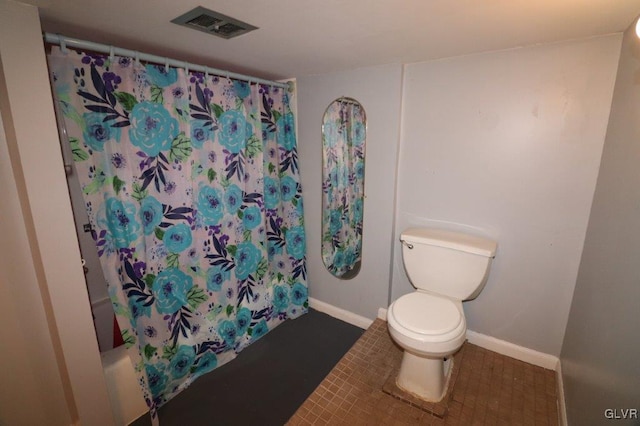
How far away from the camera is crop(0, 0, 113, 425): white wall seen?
1025mm

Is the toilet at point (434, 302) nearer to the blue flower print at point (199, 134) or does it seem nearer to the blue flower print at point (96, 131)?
the blue flower print at point (199, 134)

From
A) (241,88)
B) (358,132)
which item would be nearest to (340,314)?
(358,132)

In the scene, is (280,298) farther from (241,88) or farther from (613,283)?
(613,283)

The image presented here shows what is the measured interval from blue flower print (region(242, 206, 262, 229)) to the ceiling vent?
3.46ft

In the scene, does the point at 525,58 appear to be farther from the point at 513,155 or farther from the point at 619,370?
the point at 619,370

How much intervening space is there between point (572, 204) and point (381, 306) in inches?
53.3

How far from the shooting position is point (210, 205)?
1.78m

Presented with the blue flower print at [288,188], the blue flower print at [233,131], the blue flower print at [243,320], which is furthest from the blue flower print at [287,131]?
the blue flower print at [243,320]

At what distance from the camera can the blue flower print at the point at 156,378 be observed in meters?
1.60

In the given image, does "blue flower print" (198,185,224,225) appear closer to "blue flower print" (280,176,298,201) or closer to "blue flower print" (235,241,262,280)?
"blue flower print" (235,241,262,280)

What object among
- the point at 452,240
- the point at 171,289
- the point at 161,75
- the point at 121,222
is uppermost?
the point at 161,75

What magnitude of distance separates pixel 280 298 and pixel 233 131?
52.7 inches

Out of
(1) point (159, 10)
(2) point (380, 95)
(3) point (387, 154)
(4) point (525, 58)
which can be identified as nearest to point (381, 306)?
(3) point (387, 154)

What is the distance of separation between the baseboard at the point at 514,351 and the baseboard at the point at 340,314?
29.2 inches
